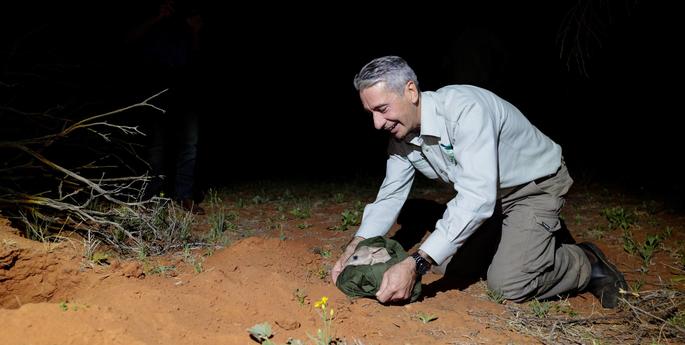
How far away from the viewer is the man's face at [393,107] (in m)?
2.96

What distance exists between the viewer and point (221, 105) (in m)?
11.9

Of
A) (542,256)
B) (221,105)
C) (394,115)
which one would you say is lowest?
(221,105)

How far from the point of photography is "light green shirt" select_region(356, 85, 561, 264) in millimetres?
2854

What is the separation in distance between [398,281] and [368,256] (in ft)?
1.15

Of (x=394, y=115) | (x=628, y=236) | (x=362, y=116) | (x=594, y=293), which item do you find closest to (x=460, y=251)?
(x=594, y=293)

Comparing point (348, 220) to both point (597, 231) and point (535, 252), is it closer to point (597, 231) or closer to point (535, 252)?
point (535, 252)

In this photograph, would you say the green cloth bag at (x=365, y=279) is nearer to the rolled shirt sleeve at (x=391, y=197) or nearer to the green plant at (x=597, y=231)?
the rolled shirt sleeve at (x=391, y=197)

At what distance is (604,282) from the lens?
3.40 m

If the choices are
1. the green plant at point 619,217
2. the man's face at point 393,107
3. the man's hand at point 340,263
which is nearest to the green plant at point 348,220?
the man's hand at point 340,263

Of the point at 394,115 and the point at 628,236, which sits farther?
the point at 628,236

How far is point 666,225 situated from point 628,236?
1.76 ft

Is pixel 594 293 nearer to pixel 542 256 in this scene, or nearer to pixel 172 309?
pixel 542 256

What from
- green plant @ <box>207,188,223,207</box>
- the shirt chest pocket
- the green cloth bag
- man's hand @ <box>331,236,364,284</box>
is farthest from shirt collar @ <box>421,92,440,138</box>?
green plant @ <box>207,188,223,207</box>

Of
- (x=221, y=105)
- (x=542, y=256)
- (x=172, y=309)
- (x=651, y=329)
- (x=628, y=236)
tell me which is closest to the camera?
(x=172, y=309)
